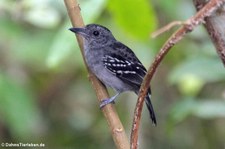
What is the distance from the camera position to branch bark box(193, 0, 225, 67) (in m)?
1.78

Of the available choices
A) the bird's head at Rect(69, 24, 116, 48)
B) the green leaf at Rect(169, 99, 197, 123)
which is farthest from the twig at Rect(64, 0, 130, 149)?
the bird's head at Rect(69, 24, 116, 48)

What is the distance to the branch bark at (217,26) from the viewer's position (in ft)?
5.82

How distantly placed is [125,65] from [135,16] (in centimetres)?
117

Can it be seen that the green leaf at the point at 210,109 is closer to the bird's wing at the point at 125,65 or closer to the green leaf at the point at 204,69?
the green leaf at the point at 204,69

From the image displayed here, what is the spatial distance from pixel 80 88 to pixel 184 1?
4.92ft

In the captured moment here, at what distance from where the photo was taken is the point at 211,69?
10.8 feet

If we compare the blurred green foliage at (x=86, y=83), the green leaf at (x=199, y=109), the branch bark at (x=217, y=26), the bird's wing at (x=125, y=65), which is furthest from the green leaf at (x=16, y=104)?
the branch bark at (x=217, y=26)

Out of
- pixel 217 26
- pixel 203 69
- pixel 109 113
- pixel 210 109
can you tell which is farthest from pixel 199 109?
pixel 217 26

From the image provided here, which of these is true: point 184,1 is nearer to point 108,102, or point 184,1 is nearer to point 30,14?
point 30,14

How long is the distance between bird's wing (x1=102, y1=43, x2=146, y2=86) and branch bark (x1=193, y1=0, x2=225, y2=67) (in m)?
2.03

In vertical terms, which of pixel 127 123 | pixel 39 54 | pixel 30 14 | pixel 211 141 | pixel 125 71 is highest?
pixel 30 14

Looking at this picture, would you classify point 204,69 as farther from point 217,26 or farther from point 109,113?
point 217,26

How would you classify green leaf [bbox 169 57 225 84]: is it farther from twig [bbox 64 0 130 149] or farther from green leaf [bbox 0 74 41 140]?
green leaf [bbox 0 74 41 140]

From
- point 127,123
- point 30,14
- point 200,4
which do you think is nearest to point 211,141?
point 127,123
